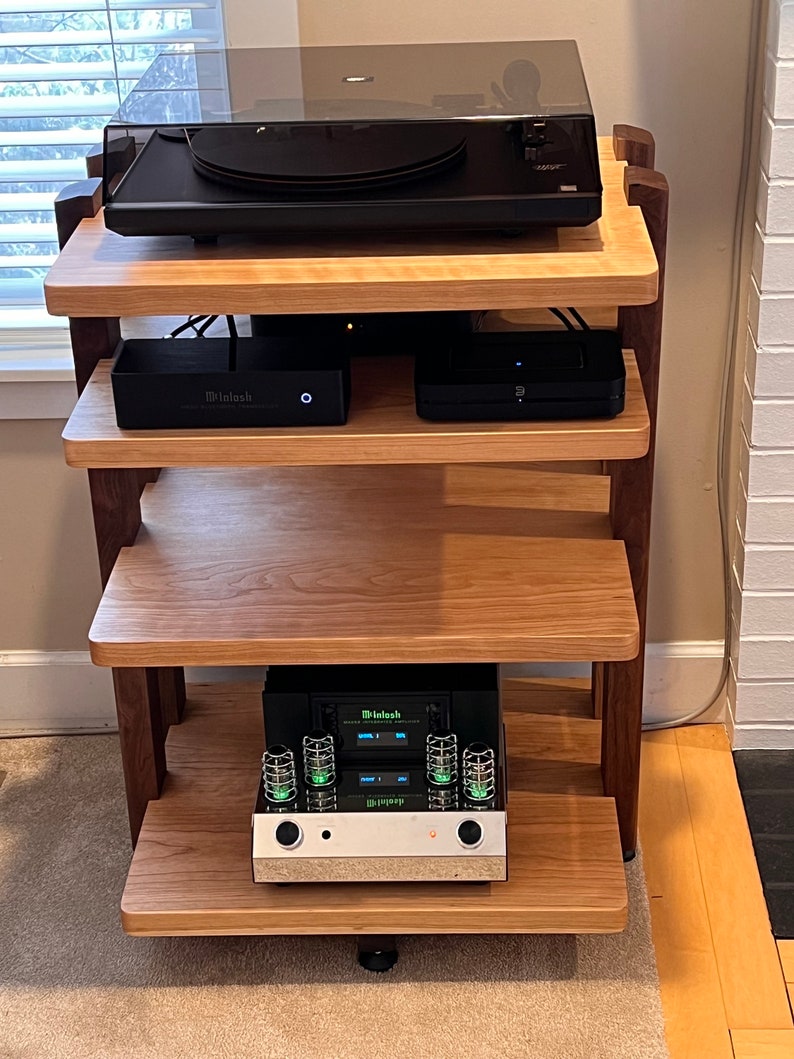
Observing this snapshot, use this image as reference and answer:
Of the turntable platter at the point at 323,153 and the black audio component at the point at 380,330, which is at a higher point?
the turntable platter at the point at 323,153

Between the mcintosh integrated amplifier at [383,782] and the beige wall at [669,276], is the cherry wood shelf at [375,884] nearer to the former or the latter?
the mcintosh integrated amplifier at [383,782]

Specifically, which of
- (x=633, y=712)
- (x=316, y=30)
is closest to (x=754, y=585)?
(x=633, y=712)

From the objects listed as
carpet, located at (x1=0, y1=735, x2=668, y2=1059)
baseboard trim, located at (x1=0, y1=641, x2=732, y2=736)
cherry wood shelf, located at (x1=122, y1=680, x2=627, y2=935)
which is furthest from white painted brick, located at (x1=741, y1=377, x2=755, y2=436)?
carpet, located at (x1=0, y1=735, x2=668, y2=1059)

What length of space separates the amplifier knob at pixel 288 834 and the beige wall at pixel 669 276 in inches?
26.0

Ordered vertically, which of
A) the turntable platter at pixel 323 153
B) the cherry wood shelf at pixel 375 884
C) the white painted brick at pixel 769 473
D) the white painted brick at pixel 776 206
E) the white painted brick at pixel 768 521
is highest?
the turntable platter at pixel 323 153

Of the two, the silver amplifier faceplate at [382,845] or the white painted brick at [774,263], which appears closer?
the silver amplifier faceplate at [382,845]

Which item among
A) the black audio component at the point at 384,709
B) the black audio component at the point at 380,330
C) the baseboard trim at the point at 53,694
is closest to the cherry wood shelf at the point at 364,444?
the black audio component at the point at 380,330

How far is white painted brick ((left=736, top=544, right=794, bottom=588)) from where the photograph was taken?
1950 millimetres

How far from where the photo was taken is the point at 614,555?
1.61m

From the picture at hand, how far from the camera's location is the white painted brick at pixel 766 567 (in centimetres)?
195

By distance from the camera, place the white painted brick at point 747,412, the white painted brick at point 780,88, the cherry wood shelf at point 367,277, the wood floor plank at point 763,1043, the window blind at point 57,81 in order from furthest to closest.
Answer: the white painted brick at point 747,412 → the window blind at point 57,81 → the white painted brick at point 780,88 → the wood floor plank at point 763,1043 → the cherry wood shelf at point 367,277

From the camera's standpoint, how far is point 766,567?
1.96 metres

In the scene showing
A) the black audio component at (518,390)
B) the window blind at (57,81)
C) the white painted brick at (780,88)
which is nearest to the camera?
the black audio component at (518,390)

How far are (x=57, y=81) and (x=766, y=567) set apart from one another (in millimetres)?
1210
